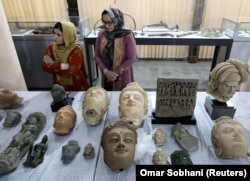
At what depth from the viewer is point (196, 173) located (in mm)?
887

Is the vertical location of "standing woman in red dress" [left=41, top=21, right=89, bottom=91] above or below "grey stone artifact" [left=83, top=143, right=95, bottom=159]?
above

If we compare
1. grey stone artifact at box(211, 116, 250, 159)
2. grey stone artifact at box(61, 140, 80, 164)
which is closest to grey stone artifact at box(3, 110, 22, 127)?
grey stone artifact at box(61, 140, 80, 164)

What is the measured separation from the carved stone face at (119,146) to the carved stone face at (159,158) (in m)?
0.17

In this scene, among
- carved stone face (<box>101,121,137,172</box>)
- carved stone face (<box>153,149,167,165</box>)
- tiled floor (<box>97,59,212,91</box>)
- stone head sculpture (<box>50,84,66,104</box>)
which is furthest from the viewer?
tiled floor (<box>97,59,212,91</box>)

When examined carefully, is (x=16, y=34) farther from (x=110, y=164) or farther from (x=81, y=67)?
(x=110, y=164)

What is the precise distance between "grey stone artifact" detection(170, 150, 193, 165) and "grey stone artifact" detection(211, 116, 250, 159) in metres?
0.20

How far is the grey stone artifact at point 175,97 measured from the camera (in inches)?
56.1

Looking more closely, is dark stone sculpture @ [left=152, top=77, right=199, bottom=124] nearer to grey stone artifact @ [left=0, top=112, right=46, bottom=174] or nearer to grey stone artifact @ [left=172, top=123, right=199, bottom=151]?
grey stone artifact @ [left=172, top=123, right=199, bottom=151]

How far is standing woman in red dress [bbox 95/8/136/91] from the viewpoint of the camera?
6.25 feet

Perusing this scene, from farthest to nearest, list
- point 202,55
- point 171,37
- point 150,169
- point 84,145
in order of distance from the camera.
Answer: point 202,55, point 171,37, point 84,145, point 150,169

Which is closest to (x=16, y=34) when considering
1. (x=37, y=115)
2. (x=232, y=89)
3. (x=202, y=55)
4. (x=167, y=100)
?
(x=37, y=115)

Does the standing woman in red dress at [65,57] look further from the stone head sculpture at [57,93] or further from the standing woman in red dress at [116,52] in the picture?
the stone head sculpture at [57,93]

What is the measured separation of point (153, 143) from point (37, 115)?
889 millimetres

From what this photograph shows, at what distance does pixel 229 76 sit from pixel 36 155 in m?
1.39
